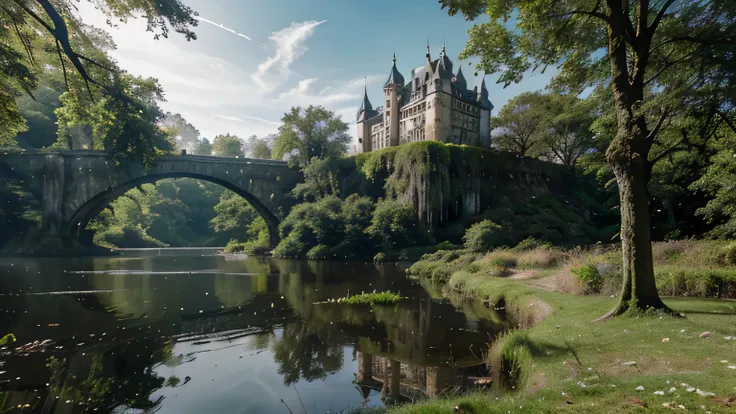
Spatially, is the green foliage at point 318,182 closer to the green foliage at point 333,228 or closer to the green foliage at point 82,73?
the green foliage at point 333,228

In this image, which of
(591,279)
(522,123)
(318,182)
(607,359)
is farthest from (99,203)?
(522,123)

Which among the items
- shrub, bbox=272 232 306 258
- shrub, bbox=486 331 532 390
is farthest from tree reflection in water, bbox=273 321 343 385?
shrub, bbox=272 232 306 258

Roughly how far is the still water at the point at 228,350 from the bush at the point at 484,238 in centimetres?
925

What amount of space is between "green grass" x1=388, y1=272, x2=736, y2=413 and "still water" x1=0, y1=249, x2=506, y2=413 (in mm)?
1491

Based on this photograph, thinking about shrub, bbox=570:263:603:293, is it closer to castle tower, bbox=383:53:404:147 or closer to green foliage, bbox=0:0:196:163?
green foliage, bbox=0:0:196:163

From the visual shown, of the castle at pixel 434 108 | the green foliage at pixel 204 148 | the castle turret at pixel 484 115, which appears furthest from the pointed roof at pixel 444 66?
the green foliage at pixel 204 148

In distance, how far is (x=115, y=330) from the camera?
10.3 meters

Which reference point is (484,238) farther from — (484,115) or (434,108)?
(484,115)

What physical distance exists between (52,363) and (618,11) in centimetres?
1470

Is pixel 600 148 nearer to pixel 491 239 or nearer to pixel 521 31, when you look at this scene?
pixel 491 239

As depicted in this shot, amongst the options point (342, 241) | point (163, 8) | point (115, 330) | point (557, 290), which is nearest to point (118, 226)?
point (342, 241)

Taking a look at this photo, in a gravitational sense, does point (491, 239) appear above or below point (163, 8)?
below

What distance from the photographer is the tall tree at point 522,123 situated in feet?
154

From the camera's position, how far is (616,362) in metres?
5.67
